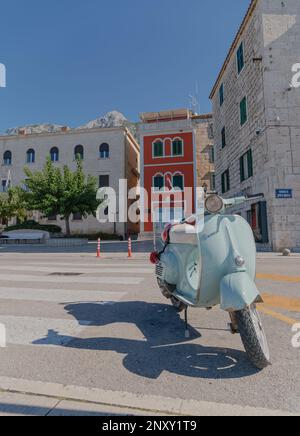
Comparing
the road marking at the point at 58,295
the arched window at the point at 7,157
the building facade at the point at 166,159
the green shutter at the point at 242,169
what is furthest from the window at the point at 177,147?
the road marking at the point at 58,295

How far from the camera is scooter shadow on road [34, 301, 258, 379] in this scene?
2783 millimetres

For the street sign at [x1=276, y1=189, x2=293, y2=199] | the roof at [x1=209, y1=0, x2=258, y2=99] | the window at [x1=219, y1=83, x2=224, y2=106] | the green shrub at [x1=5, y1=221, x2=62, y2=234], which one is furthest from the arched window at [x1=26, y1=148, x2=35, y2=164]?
the street sign at [x1=276, y1=189, x2=293, y2=199]

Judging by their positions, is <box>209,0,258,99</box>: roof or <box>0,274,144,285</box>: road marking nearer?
<box>0,274,144,285</box>: road marking

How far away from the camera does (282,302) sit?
515 cm

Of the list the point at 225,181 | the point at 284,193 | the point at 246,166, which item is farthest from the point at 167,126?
the point at 284,193

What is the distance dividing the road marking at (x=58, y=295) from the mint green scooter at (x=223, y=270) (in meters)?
2.20

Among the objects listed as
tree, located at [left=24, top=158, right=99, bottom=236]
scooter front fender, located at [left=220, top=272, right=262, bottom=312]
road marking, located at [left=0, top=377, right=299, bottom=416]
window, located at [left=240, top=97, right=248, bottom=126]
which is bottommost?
road marking, located at [left=0, top=377, right=299, bottom=416]

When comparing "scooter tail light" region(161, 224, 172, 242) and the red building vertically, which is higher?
the red building

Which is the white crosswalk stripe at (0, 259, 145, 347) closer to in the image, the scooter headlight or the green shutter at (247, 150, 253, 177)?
the scooter headlight

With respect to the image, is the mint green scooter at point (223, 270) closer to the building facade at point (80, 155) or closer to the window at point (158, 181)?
the window at point (158, 181)

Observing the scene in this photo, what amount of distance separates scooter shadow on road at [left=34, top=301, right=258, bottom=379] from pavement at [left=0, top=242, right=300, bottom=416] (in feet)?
0.03

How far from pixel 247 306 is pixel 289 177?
15.0 metres

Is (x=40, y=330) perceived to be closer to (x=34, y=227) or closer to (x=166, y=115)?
(x=34, y=227)

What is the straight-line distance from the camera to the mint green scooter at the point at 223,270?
268 centimetres
